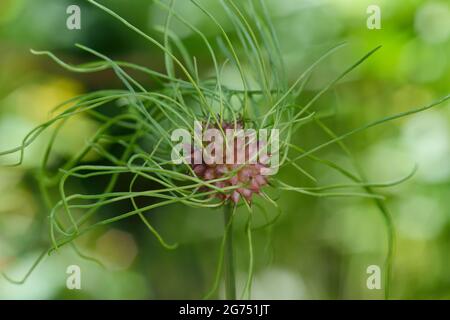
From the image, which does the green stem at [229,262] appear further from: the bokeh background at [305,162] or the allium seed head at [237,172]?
the bokeh background at [305,162]

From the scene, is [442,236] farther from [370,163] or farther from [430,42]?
[430,42]

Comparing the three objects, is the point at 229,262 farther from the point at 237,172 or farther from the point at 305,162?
the point at 305,162

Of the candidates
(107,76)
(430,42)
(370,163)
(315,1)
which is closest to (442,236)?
(370,163)

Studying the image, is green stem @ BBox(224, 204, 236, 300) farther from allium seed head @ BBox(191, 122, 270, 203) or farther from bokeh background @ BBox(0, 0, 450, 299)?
bokeh background @ BBox(0, 0, 450, 299)

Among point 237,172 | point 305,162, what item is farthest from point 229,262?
point 305,162

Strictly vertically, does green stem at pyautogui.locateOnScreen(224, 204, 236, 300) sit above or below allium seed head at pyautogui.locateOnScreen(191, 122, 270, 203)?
below

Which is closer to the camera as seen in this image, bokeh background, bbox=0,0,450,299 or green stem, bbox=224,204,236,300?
green stem, bbox=224,204,236,300

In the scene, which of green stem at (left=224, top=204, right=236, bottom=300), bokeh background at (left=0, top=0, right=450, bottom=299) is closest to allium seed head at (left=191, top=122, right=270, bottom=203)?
green stem at (left=224, top=204, right=236, bottom=300)

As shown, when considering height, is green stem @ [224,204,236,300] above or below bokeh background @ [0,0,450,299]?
below
